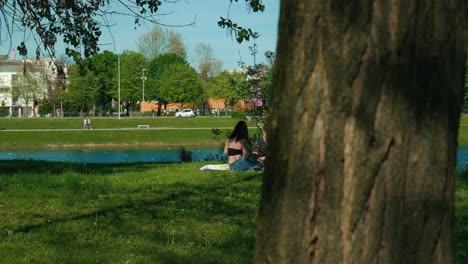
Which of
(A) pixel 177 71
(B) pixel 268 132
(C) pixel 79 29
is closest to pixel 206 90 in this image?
(A) pixel 177 71

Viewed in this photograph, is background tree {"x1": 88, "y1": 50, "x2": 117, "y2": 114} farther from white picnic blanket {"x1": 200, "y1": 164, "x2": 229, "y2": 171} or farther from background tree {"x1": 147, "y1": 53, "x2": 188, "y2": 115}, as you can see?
white picnic blanket {"x1": 200, "y1": 164, "x2": 229, "y2": 171}

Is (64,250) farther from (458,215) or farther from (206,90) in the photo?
(206,90)

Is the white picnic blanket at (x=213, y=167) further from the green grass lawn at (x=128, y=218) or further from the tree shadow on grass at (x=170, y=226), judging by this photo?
the tree shadow on grass at (x=170, y=226)

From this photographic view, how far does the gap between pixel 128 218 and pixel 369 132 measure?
516 centimetres

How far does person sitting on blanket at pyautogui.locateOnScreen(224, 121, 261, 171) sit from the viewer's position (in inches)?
479

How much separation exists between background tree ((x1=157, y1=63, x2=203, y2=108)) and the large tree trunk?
98.6 meters

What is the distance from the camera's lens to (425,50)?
219 centimetres

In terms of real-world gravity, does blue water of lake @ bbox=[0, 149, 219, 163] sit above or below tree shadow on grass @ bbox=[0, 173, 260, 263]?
below

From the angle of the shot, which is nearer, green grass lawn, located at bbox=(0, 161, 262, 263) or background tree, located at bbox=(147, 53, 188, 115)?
green grass lawn, located at bbox=(0, 161, 262, 263)

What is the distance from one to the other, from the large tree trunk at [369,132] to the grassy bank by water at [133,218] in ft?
10.4

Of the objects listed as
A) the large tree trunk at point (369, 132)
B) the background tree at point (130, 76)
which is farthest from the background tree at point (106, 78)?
the large tree trunk at point (369, 132)

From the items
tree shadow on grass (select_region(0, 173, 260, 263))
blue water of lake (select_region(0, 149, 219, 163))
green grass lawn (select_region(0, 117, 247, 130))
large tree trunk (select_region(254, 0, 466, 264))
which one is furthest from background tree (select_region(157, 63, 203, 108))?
large tree trunk (select_region(254, 0, 466, 264))

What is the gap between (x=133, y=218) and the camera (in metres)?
7.04

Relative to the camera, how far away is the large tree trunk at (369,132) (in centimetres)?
216
